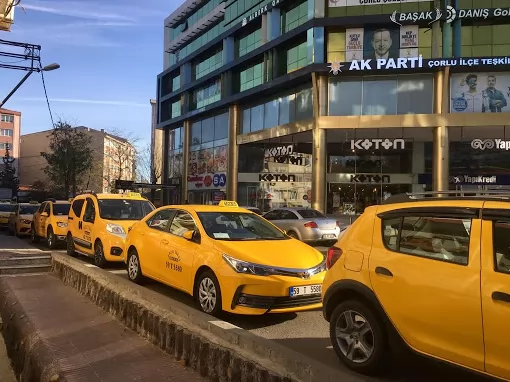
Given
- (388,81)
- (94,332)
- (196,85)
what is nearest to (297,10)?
(388,81)

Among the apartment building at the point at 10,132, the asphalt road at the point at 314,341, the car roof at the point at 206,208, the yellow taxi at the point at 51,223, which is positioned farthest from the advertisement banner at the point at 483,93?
the apartment building at the point at 10,132

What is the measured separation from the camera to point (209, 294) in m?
6.26

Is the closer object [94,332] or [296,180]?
[94,332]

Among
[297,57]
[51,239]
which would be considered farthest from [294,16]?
[51,239]

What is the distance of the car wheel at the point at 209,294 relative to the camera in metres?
6.06

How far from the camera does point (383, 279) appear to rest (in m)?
4.02

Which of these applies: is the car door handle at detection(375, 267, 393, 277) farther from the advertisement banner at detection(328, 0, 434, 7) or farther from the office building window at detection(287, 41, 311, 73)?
the advertisement banner at detection(328, 0, 434, 7)

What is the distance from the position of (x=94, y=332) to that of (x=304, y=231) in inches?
462

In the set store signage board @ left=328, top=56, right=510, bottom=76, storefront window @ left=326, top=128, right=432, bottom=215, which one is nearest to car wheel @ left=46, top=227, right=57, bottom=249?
store signage board @ left=328, top=56, right=510, bottom=76

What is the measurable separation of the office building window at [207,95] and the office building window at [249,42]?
3.63 metres

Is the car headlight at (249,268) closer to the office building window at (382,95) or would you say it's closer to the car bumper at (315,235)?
the car bumper at (315,235)

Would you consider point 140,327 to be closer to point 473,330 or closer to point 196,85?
point 473,330

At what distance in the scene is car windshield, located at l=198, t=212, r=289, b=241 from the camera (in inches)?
273

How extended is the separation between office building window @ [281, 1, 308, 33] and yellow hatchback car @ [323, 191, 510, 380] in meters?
28.8
